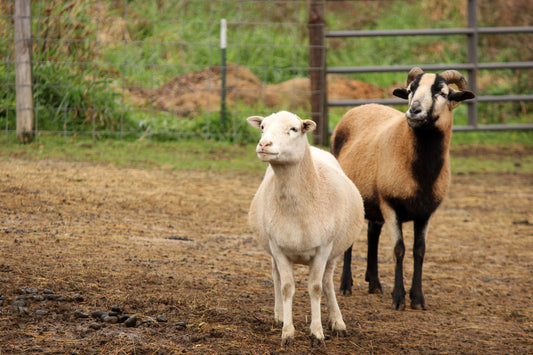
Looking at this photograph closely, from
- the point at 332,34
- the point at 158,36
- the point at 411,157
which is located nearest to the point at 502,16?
the point at 332,34

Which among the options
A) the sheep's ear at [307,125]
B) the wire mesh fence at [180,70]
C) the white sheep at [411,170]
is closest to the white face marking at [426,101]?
the white sheep at [411,170]

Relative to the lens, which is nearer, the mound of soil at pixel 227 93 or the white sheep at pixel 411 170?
the white sheep at pixel 411 170

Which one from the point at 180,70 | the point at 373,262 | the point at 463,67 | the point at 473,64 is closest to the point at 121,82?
the point at 180,70

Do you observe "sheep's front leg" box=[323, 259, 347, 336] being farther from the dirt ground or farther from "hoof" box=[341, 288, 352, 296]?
"hoof" box=[341, 288, 352, 296]

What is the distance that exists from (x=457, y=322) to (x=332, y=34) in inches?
284

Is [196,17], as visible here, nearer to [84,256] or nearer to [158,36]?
[158,36]

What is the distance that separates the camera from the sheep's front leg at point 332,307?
4.42m

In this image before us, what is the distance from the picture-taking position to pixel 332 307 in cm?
445

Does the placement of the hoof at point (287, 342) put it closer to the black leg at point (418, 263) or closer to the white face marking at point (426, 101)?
the black leg at point (418, 263)

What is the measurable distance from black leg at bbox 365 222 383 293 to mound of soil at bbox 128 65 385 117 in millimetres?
5719

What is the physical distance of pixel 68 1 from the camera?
37.9 feet

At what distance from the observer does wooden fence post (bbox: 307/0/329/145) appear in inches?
437

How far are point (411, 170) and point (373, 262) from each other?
884 mm

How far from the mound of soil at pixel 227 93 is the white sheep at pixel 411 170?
576cm
